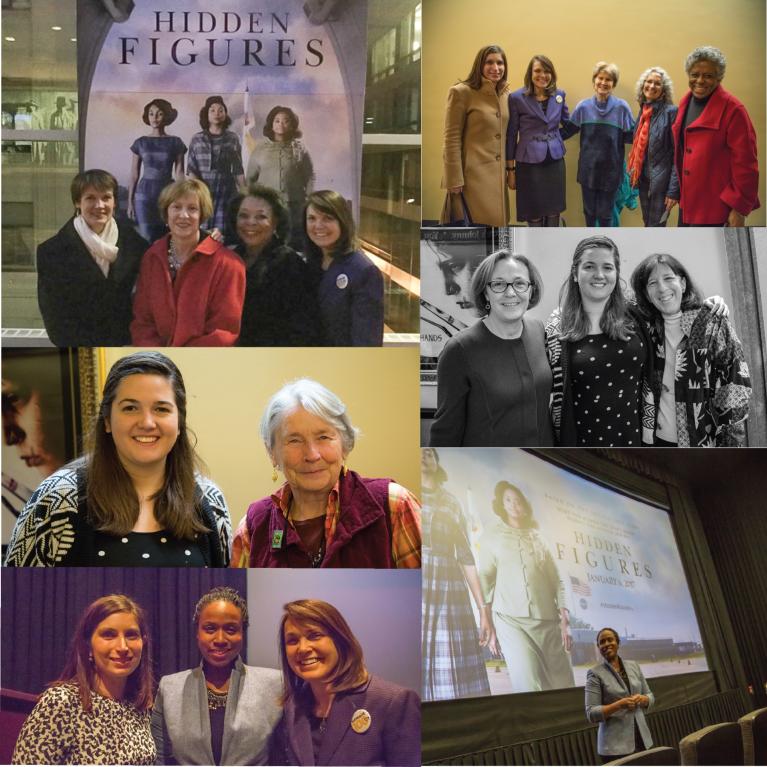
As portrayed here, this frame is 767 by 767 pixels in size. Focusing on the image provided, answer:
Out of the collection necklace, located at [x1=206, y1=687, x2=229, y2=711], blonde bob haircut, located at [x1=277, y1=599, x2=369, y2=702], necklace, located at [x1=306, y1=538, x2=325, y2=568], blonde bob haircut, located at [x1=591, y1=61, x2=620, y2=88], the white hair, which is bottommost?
necklace, located at [x1=206, y1=687, x2=229, y2=711]

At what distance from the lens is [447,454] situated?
113 inches

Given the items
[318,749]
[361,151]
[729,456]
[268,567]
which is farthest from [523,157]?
[318,749]

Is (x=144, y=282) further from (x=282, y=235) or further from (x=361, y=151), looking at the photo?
(x=361, y=151)

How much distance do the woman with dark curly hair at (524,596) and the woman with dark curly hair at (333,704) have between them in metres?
0.33

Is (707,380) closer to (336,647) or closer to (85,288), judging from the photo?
(336,647)

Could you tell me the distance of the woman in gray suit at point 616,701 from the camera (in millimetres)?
2820

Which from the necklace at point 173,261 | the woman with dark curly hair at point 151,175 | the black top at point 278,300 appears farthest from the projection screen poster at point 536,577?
the woman with dark curly hair at point 151,175

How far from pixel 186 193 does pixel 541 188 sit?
1010 mm

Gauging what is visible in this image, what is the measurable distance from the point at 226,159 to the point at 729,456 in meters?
1.66

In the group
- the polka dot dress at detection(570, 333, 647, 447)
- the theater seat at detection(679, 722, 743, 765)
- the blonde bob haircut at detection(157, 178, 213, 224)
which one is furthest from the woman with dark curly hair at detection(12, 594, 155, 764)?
the theater seat at detection(679, 722, 743, 765)

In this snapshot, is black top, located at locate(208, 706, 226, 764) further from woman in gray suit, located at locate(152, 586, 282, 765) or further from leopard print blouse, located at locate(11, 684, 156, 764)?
leopard print blouse, located at locate(11, 684, 156, 764)

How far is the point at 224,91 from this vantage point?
113 inches

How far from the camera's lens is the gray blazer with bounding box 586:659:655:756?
2.82m

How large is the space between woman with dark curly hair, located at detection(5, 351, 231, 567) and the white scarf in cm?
28
